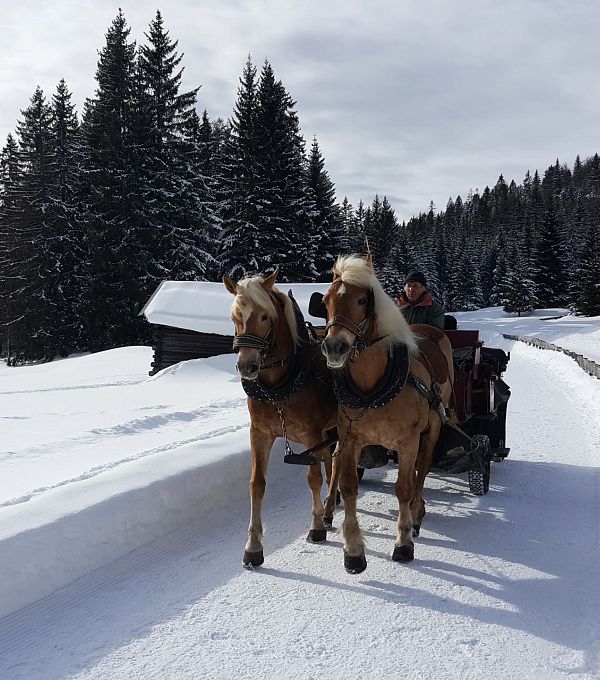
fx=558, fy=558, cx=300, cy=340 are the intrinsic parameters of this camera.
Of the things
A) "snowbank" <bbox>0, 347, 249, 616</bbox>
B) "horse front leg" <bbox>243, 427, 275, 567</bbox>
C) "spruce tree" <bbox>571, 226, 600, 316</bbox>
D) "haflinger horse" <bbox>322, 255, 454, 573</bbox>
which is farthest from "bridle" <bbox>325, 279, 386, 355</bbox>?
"spruce tree" <bbox>571, 226, 600, 316</bbox>

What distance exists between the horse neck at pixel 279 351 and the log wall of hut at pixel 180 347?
1455 cm

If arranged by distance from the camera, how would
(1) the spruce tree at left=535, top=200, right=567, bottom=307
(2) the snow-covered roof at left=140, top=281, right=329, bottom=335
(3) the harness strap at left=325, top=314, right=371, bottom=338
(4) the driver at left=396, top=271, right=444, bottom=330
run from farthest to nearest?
(1) the spruce tree at left=535, top=200, right=567, bottom=307, (2) the snow-covered roof at left=140, top=281, right=329, bottom=335, (4) the driver at left=396, top=271, right=444, bottom=330, (3) the harness strap at left=325, top=314, right=371, bottom=338

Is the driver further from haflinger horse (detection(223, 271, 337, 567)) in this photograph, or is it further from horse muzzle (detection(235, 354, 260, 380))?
horse muzzle (detection(235, 354, 260, 380))

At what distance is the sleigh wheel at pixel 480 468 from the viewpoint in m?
5.60

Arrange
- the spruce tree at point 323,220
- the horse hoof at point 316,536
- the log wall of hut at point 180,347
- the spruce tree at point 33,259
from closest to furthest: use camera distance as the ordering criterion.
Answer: the horse hoof at point 316,536 < the log wall of hut at point 180,347 < the spruce tree at point 33,259 < the spruce tree at point 323,220

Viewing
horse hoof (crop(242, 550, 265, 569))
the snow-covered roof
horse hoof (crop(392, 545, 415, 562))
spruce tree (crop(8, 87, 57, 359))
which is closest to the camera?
horse hoof (crop(242, 550, 265, 569))

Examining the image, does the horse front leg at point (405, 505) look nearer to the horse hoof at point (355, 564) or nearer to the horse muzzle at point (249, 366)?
the horse hoof at point (355, 564)

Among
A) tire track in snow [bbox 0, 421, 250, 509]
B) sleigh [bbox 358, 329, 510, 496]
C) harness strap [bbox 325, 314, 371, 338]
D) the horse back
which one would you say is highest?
harness strap [bbox 325, 314, 371, 338]

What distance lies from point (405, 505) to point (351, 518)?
1.74 ft

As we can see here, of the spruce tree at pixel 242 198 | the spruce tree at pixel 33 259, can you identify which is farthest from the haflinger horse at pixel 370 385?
the spruce tree at pixel 33 259

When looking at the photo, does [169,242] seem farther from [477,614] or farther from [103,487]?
[477,614]

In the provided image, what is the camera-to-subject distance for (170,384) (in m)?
15.5

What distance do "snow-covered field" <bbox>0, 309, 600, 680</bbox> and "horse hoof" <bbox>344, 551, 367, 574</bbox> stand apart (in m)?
0.07

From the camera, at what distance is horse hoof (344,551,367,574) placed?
4.05 metres
